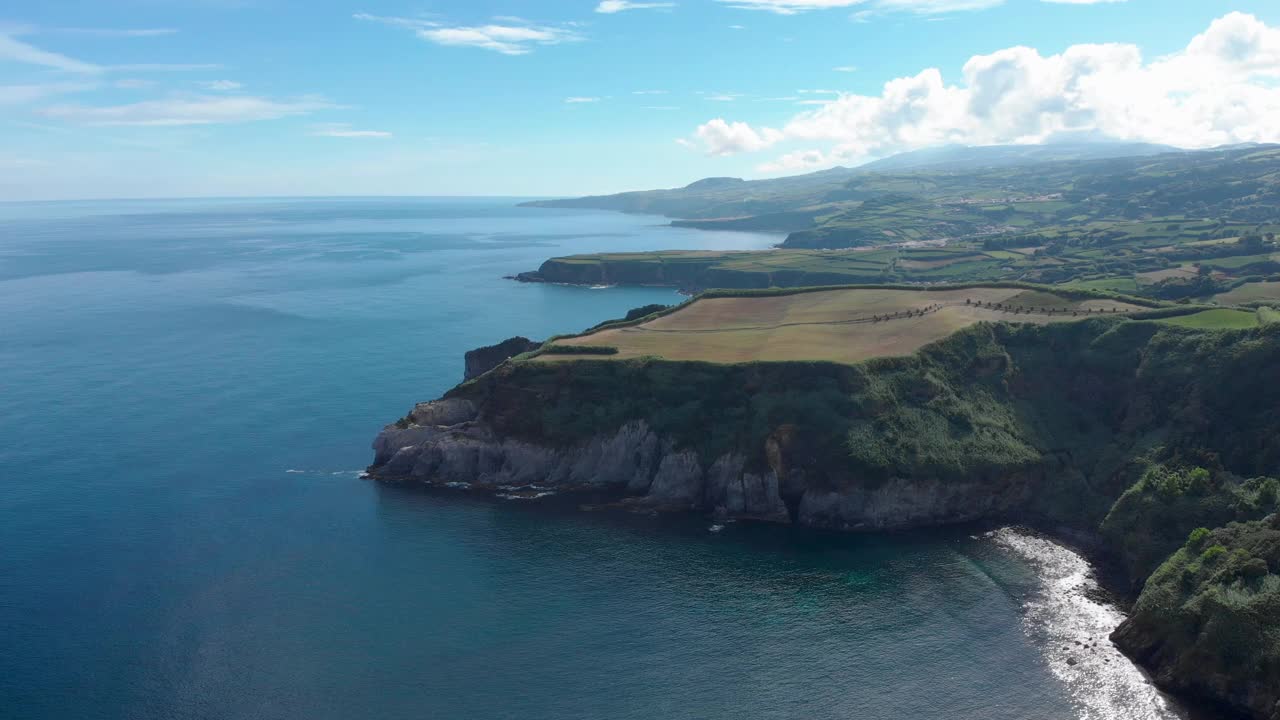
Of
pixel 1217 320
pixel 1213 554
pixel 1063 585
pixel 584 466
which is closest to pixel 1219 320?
pixel 1217 320

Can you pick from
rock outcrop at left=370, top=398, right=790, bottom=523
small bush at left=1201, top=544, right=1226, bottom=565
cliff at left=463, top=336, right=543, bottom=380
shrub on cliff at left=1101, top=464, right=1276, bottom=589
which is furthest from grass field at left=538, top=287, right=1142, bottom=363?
small bush at left=1201, top=544, right=1226, bottom=565

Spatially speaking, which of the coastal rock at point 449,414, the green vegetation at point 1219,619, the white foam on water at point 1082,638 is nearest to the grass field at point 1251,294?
the white foam on water at point 1082,638

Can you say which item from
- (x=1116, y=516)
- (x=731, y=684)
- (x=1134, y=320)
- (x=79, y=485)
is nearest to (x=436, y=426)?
(x=79, y=485)

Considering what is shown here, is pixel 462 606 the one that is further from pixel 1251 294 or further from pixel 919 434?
pixel 1251 294

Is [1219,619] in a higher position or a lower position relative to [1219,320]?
lower

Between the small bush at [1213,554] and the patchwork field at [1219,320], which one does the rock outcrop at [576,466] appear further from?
the patchwork field at [1219,320]

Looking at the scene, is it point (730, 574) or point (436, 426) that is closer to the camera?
point (730, 574)

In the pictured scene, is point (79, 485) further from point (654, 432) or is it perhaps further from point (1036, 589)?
point (1036, 589)
